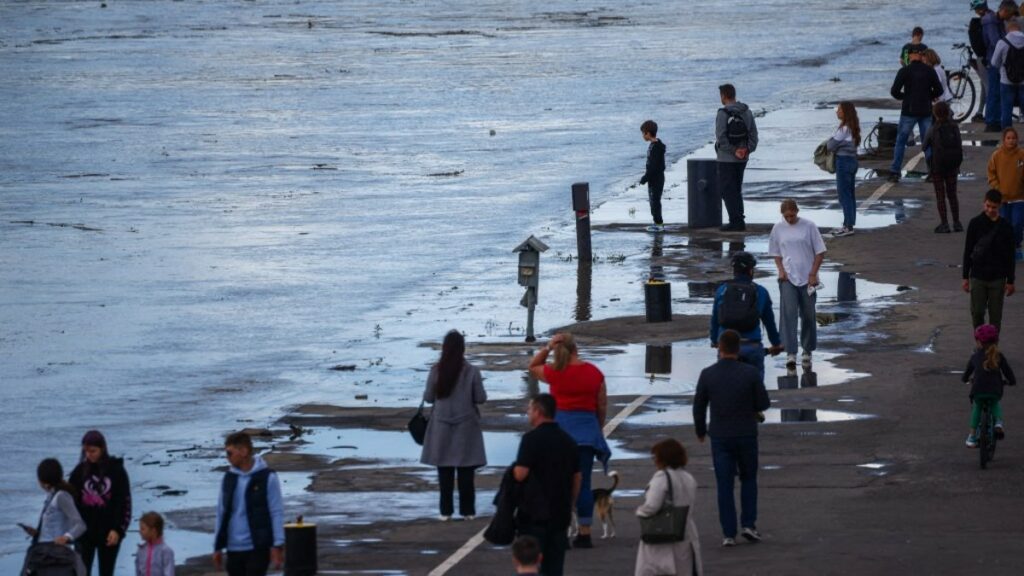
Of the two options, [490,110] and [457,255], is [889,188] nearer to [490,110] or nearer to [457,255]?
[457,255]

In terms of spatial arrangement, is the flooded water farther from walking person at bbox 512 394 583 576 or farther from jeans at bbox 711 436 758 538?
jeans at bbox 711 436 758 538

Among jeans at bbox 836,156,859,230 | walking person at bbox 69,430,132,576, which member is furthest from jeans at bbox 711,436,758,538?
jeans at bbox 836,156,859,230

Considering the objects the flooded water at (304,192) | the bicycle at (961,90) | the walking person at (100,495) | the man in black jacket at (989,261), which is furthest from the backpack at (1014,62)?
the walking person at (100,495)

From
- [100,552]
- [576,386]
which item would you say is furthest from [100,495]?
[576,386]

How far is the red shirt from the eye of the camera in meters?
13.9

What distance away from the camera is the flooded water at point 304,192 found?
2066cm

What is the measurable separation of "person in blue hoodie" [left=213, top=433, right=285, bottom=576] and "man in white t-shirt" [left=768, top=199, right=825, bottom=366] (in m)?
8.23

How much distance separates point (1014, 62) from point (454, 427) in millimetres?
21033

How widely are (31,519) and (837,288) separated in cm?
1121

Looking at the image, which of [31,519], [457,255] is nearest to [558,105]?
[457,255]

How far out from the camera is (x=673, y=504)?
12.0 m

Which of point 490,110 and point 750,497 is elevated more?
point 490,110

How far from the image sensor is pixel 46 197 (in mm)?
33969

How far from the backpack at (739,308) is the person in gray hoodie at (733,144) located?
36.1 feet
